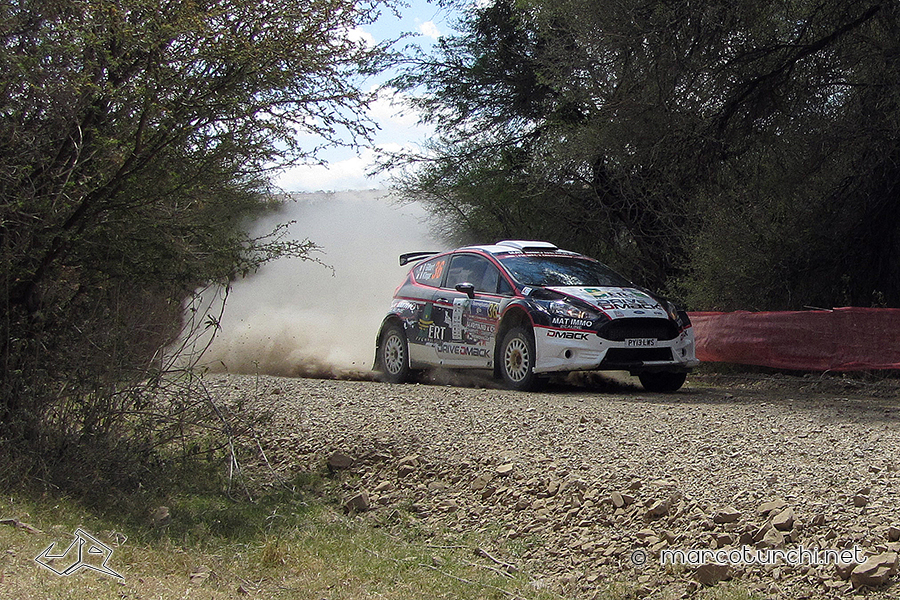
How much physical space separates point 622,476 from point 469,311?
6107mm

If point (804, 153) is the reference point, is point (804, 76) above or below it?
above

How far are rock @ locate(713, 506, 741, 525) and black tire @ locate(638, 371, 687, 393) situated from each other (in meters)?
6.37

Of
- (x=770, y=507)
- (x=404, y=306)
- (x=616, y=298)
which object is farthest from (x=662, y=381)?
(x=770, y=507)

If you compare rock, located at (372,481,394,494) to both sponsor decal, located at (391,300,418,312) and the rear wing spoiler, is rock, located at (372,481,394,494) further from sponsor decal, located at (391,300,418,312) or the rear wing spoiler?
the rear wing spoiler

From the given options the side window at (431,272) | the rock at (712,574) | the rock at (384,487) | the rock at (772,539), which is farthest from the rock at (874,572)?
the side window at (431,272)

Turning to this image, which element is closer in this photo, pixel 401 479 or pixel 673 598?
pixel 673 598

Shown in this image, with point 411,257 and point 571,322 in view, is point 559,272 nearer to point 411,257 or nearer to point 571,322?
point 571,322

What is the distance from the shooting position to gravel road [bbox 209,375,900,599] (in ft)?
15.8

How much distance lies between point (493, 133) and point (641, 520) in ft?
65.9

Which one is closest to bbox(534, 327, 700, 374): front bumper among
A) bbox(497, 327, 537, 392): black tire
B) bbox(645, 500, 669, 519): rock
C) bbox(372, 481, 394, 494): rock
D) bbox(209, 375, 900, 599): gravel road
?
bbox(497, 327, 537, 392): black tire

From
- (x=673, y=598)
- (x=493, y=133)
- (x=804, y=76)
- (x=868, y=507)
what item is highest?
(x=493, y=133)

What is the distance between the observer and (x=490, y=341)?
11.6 metres

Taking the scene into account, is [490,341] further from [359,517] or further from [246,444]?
[359,517]

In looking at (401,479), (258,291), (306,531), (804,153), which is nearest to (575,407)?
(401,479)
